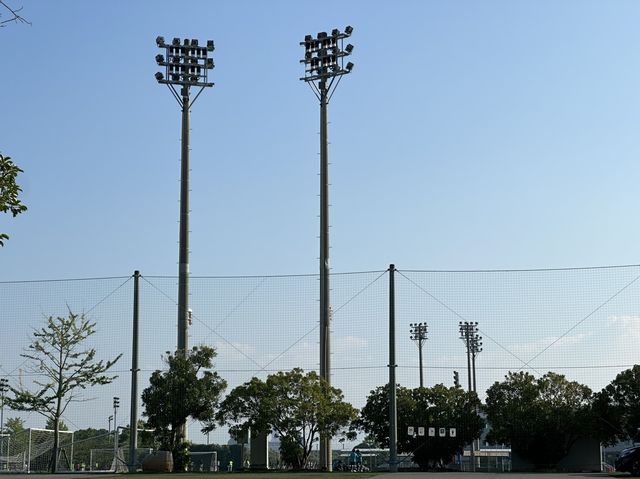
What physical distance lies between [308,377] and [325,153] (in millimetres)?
11005

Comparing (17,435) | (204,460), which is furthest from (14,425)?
(204,460)

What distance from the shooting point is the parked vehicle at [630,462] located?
24.9 m

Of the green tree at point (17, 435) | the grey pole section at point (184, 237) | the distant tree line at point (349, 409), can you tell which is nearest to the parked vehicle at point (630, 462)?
the distant tree line at point (349, 409)

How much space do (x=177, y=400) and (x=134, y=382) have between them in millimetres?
2317

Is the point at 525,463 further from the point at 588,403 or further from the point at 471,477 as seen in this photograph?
A: the point at 471,477

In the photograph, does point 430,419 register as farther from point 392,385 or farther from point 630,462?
point 630,462

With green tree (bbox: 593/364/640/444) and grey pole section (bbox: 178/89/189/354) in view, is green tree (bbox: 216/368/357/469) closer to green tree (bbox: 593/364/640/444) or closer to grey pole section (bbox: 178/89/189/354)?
grey pole section (bbox: 178/89/189/354)

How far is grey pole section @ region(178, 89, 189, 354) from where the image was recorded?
33.0 m

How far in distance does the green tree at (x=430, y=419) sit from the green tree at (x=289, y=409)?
9.03 feet

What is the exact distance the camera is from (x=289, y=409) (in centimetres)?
3069

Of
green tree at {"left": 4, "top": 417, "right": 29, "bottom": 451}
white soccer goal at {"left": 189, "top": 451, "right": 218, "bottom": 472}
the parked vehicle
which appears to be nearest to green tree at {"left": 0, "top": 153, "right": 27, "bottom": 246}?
the parked vehicle

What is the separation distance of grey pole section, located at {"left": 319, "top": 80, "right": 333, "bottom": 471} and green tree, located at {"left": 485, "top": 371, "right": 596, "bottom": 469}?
5.96m

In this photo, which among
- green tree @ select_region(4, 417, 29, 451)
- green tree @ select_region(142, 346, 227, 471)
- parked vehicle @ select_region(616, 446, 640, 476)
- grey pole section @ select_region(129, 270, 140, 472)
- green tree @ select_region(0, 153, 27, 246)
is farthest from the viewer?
green tree @ select_region(4, 417, 29, 451)

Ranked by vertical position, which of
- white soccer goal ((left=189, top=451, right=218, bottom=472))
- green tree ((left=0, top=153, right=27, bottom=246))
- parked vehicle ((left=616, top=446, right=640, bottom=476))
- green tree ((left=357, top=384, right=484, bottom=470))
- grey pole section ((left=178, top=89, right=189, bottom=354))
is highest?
grey pole section ((left=178, top=89, right=189, bottom=354))
